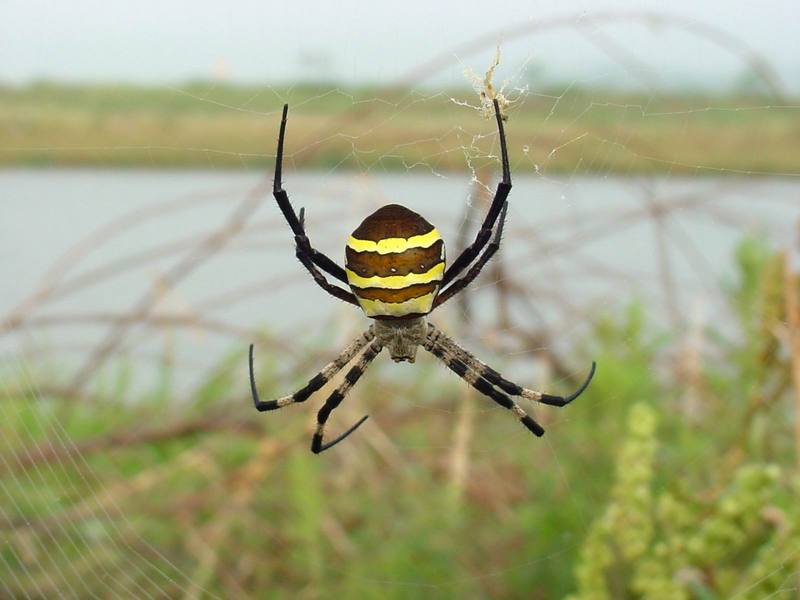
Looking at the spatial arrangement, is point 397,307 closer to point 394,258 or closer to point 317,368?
point 394,258

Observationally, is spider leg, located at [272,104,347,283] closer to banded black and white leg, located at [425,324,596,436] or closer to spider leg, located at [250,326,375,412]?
spider leg, located at [250,326,375,412]

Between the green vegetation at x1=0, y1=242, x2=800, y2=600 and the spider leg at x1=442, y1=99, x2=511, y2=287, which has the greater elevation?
the spider leg at x1=442, y1=99, x2=511, y2=287

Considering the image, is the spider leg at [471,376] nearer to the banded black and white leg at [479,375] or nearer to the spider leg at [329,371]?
the banded black and white leg at [479,375]

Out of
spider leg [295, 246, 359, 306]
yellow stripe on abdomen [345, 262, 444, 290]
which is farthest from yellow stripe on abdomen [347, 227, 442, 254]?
spider leg [295, 246, 359, 306]

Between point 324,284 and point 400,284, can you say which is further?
point 324,284

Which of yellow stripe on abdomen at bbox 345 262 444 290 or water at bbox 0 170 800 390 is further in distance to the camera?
water at bbox 0 170 800 390

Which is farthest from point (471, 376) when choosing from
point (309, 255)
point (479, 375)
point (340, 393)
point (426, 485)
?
point (309, 255)

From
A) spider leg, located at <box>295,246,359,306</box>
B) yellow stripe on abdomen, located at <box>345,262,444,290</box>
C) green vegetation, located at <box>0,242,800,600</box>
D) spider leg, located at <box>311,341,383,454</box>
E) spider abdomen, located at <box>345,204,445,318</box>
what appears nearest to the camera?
green vegetation, located at <box>0,242,800,600</box>

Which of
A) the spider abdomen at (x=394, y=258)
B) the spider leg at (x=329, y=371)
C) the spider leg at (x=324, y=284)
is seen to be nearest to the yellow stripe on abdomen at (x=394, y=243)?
the spider abdomen at (x=394, y=258)
